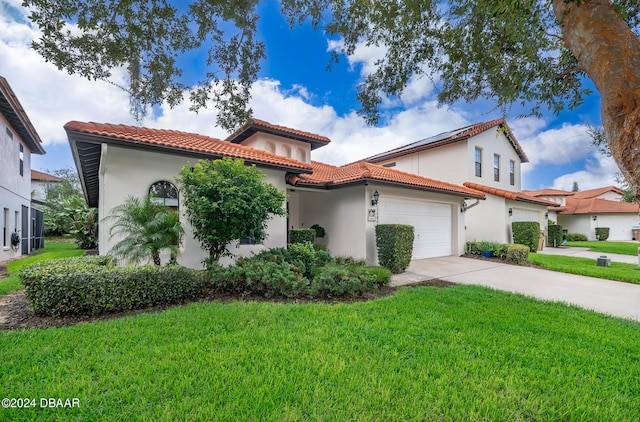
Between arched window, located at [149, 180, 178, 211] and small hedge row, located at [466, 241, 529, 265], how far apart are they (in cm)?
1334

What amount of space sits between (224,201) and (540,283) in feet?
30.4

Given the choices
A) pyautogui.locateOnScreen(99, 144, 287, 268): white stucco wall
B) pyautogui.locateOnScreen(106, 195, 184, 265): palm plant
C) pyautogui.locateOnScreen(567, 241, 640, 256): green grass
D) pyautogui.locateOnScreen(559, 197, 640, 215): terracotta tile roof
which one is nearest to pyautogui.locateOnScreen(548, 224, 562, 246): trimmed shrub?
pyautogui.locateOnScreen(567, 241, 640, 256): green grass

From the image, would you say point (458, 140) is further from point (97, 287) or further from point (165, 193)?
point (97, 287)

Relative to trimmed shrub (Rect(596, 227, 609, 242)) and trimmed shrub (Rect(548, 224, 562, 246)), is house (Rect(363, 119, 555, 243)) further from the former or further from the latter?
trimmed shrub (Rect(596, 227, 609, 242))

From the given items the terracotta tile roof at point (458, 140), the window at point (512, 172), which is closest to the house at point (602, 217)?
the window at point (512, 172)

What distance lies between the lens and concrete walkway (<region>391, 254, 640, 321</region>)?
6074 millimetres

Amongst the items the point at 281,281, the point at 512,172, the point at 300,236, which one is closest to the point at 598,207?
the point at 512,172

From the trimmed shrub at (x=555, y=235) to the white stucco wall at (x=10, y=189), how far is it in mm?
32695

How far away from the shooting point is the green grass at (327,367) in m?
2.39

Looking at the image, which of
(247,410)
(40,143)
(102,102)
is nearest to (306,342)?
(247,410)

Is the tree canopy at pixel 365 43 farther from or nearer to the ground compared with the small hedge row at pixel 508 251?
farther from the ground

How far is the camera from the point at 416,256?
1190cm

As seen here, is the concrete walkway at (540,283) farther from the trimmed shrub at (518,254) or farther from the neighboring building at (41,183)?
the neighboring building at (41,183)

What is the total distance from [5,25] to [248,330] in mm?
6069
